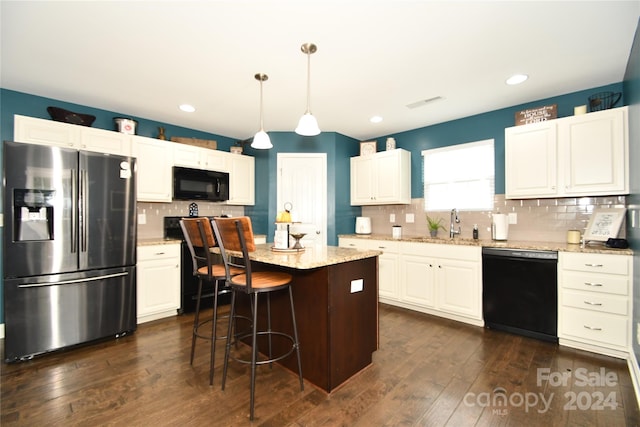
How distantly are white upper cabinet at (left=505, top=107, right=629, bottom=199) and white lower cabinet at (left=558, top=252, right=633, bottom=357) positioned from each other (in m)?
0.69

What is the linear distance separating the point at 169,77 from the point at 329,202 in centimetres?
253

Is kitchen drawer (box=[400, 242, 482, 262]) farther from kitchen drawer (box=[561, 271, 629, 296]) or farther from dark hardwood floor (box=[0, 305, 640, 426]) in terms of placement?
dark hardwood floor (box=[0, 305, 640, 426])

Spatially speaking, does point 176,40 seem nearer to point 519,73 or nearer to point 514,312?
point 519,73

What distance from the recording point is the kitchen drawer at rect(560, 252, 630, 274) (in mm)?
2330

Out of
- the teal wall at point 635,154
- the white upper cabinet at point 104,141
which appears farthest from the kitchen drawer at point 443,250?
the white upper cabinet at point 104,141

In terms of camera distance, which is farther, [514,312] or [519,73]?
[514,312]

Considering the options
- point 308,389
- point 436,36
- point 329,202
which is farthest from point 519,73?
point 308,389

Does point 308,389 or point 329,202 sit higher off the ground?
point 329,202

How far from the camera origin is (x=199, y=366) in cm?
229

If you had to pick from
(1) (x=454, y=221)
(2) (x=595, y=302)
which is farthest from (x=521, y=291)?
(1) (x=454, y=221)

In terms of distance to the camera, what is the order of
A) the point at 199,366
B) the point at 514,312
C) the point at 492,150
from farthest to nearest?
the point at 492,150 < the point at 514,312 < the point at 199,366

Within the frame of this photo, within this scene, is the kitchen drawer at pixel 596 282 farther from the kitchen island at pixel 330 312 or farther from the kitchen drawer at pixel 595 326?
the kitchen island at pixel 330 312

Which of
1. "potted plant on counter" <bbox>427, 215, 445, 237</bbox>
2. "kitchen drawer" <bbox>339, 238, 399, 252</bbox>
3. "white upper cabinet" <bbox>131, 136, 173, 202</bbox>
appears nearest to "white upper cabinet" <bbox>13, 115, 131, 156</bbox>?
"white upper cabinet" <bbox>131, 136, 173, 202</bbox>

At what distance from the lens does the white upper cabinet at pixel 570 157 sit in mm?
2537
